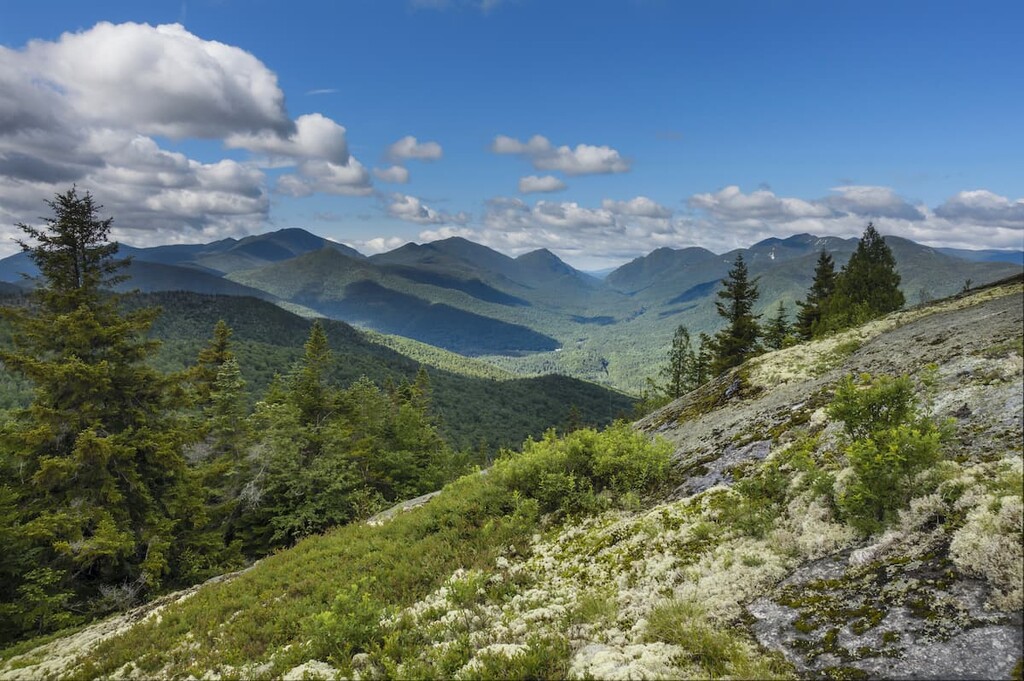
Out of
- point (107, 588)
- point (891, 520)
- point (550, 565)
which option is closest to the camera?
point (891, 520)

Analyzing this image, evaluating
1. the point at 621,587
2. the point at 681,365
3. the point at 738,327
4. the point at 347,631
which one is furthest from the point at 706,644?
the point at 681,365

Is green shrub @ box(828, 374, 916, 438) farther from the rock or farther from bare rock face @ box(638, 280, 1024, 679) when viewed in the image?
the rock

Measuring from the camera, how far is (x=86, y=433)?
18328 mm

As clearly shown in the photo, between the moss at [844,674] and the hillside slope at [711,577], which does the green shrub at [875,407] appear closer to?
the hillside slope at [711,577]

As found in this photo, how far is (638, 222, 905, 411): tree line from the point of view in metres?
41.9

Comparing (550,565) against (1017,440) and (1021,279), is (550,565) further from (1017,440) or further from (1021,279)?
(1021,279)

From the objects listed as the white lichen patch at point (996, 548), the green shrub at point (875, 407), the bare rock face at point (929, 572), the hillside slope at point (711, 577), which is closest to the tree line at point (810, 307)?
the bare rock face at point (929, 572)

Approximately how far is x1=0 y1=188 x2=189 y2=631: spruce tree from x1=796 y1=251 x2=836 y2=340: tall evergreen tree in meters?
53.7

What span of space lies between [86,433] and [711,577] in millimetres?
22186

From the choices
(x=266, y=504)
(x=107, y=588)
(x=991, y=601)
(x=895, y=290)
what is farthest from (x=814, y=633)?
(x=895, y=290)

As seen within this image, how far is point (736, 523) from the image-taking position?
7824 millimetres

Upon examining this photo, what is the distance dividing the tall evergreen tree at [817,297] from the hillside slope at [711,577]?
41.2 m

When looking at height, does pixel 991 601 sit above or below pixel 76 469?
above

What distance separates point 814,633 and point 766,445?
5.88 metres
